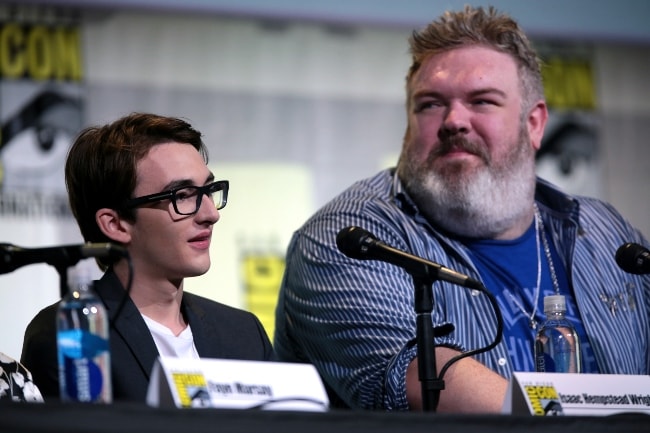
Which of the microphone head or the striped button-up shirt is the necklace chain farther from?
the microphone head

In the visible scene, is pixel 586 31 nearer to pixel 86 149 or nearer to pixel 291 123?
pixel 291 123

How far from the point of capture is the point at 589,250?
322cm

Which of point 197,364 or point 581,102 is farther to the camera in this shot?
point 581,102

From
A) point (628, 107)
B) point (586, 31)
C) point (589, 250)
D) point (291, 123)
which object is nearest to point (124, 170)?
point (589, 250)

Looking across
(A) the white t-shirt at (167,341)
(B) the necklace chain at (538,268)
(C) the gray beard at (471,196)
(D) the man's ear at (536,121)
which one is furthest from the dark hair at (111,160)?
(D) the man's ear at (536,121)

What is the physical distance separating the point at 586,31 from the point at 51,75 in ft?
7.97

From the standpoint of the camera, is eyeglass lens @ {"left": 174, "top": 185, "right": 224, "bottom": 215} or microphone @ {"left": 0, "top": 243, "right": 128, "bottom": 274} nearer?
microphone @ {"left": 0, "top": 243, "right": 128, "bottom": 274}

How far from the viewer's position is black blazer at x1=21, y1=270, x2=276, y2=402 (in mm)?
2330

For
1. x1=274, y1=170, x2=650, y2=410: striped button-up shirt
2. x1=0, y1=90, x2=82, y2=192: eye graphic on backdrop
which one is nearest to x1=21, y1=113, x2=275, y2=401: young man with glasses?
x1=274, y1=170, x2=650, y2=410: striped button-up shirt

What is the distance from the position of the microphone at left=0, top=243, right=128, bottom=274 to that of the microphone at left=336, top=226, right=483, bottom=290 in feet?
1.79

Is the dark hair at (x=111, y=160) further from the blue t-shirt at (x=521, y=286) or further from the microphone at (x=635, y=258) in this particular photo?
the microphone at (x=635, y=258)

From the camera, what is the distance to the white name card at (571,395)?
179cm

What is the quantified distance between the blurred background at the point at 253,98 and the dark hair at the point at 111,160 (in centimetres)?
155

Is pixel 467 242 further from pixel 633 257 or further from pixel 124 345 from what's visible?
pixel 124 345
